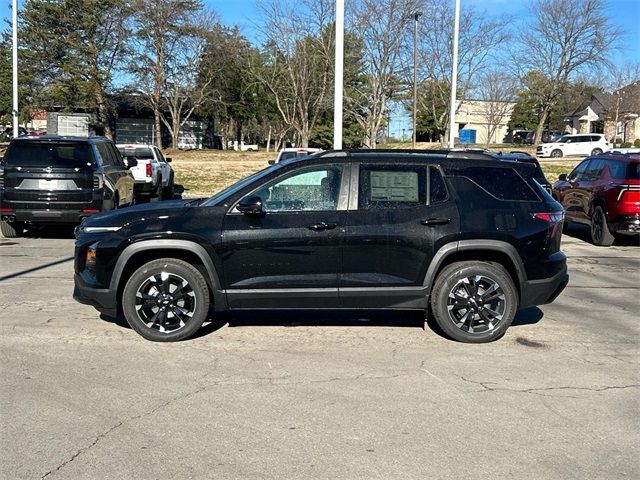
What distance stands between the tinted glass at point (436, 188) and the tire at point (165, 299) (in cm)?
229

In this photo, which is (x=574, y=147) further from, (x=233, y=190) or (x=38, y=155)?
(x=233, y=190)

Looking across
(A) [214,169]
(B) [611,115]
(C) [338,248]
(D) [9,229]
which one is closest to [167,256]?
(C) [338,248]

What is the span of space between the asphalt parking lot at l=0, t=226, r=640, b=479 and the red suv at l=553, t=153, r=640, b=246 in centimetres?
512

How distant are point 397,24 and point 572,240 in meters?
23.2

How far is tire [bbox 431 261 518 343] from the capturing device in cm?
642

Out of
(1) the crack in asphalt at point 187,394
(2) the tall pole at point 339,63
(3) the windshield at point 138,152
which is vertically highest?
(2) the tall pole at point 339,63

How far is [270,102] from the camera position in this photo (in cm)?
5275

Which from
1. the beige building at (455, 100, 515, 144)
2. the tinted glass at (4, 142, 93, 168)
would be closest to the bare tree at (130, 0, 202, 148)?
the beige building at (455, 100, 515, 144)

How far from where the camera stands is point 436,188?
21.2 ft

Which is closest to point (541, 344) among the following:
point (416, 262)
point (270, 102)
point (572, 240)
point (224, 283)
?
point (416, 262)

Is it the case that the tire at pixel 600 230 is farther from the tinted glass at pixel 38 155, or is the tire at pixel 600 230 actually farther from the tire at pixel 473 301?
the tinted glass at pixel 38 155

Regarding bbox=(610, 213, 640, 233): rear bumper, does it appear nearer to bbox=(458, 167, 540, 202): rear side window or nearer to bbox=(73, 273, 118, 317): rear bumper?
bbox=(458, 167, 540, 202): rear side window

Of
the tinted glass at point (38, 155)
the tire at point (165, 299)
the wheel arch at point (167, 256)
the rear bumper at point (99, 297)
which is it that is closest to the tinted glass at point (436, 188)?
the wheel arch at point (167, 256)

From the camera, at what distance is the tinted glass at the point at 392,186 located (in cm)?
641
